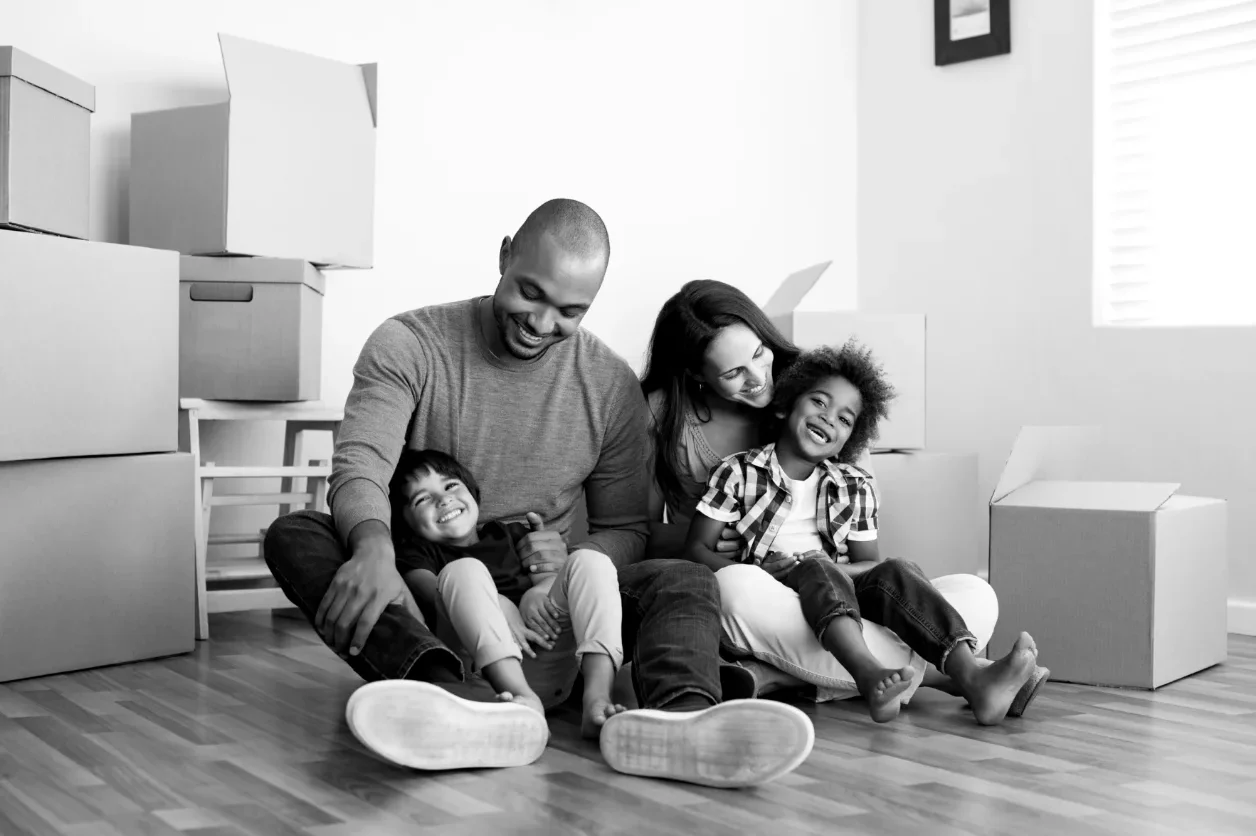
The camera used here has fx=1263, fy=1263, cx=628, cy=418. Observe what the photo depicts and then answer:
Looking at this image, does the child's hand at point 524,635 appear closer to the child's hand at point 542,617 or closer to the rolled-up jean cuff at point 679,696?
the child's hand at point 542,617

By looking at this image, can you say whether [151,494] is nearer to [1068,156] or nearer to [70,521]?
[70,521]

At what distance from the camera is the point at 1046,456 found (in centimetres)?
225

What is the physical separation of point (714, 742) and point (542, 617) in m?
0.38

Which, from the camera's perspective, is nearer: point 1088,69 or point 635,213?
point 1088,69

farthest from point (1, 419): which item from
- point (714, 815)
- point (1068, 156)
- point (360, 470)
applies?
point (1068, 156)

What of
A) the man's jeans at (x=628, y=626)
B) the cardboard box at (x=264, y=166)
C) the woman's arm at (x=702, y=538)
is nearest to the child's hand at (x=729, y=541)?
the woman's arm at (x=702, y=538)

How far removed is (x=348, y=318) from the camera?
9.02 ft

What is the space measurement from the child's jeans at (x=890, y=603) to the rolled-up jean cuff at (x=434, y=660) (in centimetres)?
49

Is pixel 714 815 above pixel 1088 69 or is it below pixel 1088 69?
below

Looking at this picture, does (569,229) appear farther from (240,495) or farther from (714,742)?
(240,495)

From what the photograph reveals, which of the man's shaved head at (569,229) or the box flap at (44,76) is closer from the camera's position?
the man's shaved head at (569,229)

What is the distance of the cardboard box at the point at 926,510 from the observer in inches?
91.8

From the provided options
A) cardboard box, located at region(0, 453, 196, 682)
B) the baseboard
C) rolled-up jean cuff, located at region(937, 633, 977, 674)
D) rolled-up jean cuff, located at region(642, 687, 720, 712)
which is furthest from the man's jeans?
the baseboard

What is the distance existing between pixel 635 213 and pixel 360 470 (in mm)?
1620
